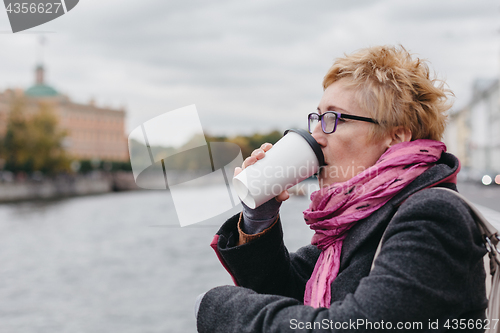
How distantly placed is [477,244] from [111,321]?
38.7 ft

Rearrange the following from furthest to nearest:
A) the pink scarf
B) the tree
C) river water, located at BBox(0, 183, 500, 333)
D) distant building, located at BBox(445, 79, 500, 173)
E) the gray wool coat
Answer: distant building, located at BBox(445, 79, 500, 173) < the tree < river water, located at BBox(0, 183, 500, 333) < the pink scarf < the gray wool coat

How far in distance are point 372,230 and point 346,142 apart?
235 mm

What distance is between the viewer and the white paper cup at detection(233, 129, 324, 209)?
1130 millimetres

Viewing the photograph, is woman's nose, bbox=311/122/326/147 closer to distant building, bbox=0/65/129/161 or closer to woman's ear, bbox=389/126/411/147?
woman's ear, bbox=389/126/411/147

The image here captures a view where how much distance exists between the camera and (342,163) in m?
1.16

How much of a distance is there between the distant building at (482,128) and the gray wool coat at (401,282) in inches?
1588

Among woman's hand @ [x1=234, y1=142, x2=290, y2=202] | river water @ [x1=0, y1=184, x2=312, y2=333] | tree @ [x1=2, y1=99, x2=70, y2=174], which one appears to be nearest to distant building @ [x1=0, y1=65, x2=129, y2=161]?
tree @ [x1=2, y1=99, x2=70, y2=174]

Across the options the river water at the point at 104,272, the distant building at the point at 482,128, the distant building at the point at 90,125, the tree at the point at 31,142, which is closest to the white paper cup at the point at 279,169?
the river water at the point at 104,272

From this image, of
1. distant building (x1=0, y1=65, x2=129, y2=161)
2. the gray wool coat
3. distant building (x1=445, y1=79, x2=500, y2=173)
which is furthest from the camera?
distant building (x1=0, y1=65, x2=129, y2=161)

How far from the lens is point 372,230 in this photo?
104 centimetres

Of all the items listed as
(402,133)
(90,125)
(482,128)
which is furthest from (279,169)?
Answer: (90,125)

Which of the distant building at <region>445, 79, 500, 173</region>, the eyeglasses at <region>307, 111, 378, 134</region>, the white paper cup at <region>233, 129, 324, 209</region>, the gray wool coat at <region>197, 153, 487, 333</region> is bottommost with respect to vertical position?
the distant building at <region>445, 79, 500, 173</region>

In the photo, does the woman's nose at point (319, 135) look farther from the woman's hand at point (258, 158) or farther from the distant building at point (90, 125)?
the distant building at point (90, 125)

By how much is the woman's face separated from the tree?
136 feet
